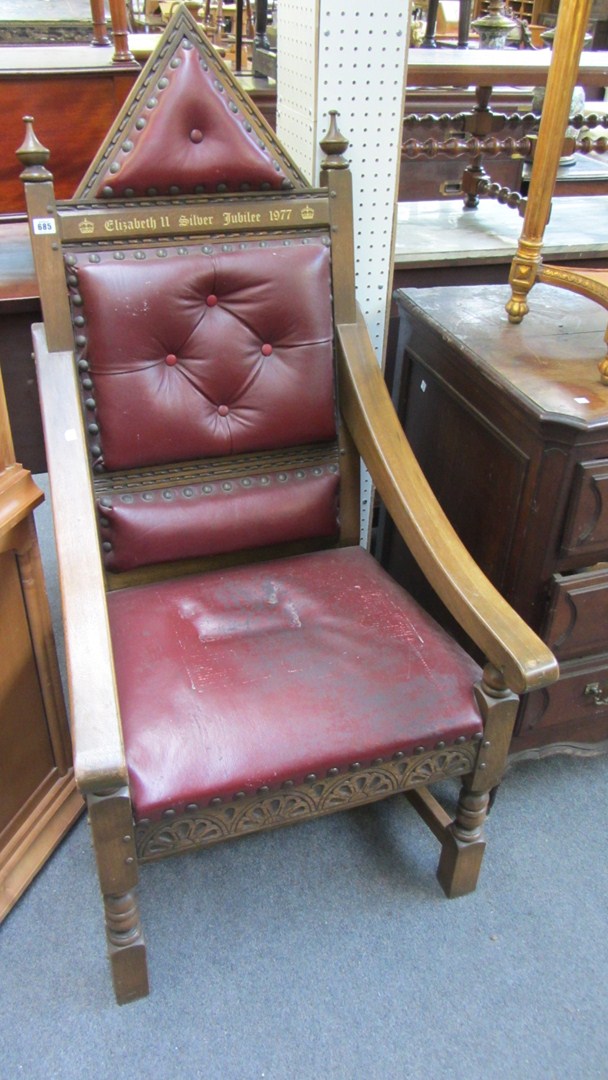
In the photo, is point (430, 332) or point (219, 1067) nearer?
point (219, 1067)

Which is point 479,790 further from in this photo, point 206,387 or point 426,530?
point 206,387

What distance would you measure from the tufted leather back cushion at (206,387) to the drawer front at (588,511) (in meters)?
0.42

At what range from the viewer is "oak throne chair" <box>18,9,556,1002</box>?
111 centimetres

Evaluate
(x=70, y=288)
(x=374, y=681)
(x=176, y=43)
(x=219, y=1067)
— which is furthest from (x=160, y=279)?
(x=219, y=1067)

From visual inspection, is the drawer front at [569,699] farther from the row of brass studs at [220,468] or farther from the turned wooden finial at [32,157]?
the turned wooden finial at [32,157]

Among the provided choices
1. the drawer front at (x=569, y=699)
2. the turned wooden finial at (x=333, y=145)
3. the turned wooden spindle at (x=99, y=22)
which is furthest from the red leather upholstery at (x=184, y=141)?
the turned wooden spindle at (x=99, y=22)

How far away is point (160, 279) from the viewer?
4.25 ft

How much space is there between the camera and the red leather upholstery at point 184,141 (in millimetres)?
1239

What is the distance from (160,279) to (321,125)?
1.36 ft

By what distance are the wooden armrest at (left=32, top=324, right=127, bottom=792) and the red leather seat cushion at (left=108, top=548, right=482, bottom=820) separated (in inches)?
4.0

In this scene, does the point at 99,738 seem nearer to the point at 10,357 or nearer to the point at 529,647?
the point at 529,647

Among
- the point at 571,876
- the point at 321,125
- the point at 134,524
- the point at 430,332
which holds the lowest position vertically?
the point at 571,876

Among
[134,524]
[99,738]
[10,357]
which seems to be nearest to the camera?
[99,738]

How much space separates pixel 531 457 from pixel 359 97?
0.68 meters
